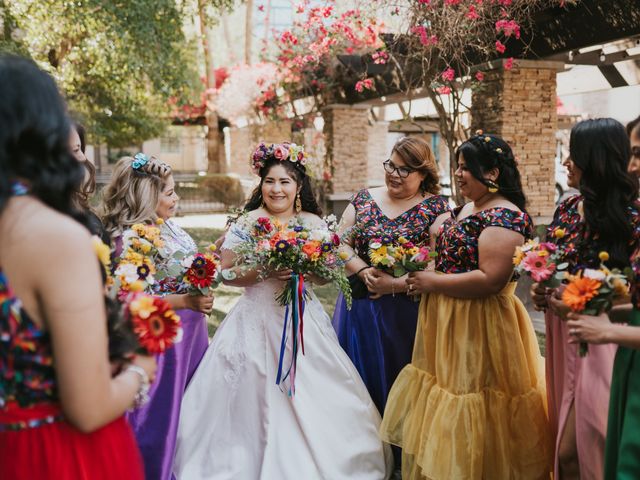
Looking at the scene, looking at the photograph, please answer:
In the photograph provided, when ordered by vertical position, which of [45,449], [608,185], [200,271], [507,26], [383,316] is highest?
[507,26]

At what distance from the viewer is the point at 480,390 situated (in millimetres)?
3715

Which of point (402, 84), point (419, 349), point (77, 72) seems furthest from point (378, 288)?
point (77, 72)

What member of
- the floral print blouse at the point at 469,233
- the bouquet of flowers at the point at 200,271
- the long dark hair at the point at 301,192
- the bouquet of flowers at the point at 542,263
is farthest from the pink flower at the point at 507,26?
the bouquet of flowers at the point at 200,271

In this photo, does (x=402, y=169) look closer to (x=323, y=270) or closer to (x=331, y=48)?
(x=323, y=270)

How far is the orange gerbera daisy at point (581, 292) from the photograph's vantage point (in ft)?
8.19

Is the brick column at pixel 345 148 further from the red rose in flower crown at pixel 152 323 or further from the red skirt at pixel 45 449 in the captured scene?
the red skirt at pixel 45 449

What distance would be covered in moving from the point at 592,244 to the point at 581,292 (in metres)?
0.69

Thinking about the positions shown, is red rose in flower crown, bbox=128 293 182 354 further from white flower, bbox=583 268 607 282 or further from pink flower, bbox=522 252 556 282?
pink flower, bbox=522 252 556 282

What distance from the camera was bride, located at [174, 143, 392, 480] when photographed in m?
3.96

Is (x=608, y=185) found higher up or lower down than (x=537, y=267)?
higher up

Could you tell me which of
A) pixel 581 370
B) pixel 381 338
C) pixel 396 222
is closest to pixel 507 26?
pixel 396 222

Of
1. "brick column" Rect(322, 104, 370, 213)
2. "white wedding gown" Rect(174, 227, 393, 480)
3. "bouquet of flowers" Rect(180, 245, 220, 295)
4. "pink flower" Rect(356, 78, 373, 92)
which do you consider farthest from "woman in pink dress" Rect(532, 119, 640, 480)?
"brick column" Rect(322, 104, 370, 213)

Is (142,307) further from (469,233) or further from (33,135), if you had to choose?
(469,233)

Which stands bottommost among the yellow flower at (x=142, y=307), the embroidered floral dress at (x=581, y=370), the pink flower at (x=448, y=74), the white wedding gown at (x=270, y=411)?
the white wedding gown at (x=270, y=411)
